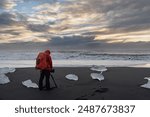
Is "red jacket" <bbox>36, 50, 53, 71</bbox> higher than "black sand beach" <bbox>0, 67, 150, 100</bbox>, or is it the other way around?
"red jacket" <bbox>36, 50, 53, 71</bbox>

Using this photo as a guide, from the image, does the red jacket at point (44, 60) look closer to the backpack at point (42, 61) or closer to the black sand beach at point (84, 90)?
the backpack at point (42, 61)

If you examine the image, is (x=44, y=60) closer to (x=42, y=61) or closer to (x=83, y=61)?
(x=42, y=61)

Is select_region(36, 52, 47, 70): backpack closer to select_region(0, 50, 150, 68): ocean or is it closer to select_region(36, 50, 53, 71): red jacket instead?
select_region(36, 50, 53, 71): red jacket

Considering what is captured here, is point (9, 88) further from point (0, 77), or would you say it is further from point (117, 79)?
point (117, 79)

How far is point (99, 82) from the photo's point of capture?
15125 mm

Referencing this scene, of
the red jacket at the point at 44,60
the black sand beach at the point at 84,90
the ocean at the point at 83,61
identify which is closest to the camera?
the black sand beach at the point at 84,90

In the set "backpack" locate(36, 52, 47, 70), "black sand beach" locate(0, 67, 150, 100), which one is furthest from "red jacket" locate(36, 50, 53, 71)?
"black sand beach" locate(0, 67, 150, 100)

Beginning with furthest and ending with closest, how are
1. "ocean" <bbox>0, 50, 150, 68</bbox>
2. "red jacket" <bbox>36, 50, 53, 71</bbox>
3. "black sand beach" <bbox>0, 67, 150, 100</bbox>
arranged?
"ocean" <bbox>0, 50, 150, 68</bbox> → "red jacket" <bbox>36, 50, 53, 71</bbox> → "black sand beach" <bbox>0, 67, 150, 100</bbox>

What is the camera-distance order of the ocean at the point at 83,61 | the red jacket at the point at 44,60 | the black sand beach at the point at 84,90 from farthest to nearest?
1. the ocean at the point at 83,61
2. the red jacket at the point at 44,60
3. the black sand beach at the point at 84,90

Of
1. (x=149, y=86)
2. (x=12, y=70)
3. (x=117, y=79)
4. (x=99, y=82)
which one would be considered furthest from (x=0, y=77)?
(x=149, y=86)

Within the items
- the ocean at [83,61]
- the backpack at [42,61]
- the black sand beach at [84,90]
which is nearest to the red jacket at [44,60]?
the backpack at [42,61]

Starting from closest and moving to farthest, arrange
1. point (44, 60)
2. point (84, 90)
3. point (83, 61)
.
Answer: point (44, 60), point (84, 90), point (83, 61)

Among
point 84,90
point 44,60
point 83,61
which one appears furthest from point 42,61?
point 83,61

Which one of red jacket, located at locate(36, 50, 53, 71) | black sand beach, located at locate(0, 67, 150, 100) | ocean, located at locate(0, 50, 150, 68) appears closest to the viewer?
black sand beach, located at locate(0, 67, 150, 100)
